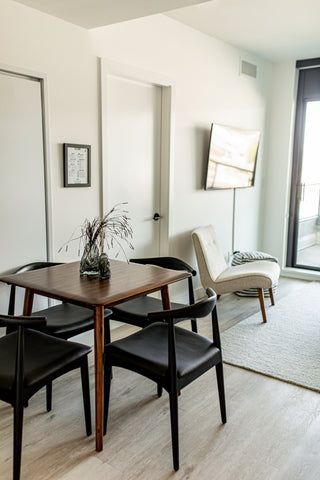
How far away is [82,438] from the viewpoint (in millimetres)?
2234

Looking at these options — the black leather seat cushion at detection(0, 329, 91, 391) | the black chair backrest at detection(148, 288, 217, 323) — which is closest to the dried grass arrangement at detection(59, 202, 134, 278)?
the black leather seat cushion at detection(0, 329, 91, 391)

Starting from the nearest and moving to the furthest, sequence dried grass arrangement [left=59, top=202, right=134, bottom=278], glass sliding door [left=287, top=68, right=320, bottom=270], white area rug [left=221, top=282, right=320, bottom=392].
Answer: white area rug [left=221, top=282, right=320, bottom=392], dried grass arrangement [left=59, top=202, right=134, bottom=278], glass sliding door [left=287, top=68, right=320, bottom=270]

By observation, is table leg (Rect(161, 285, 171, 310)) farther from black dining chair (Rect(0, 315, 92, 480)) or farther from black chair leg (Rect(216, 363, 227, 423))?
black dining chair (Rect(0, 315, 92, 480))

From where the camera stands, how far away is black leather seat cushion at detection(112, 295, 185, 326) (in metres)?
2.69

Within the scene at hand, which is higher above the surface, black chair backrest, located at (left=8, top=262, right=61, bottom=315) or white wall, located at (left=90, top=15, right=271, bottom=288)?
white wall, located at (left=90, top=15, right=271, bottom=288)

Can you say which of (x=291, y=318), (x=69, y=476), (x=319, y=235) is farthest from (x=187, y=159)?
(x=69, y=476)

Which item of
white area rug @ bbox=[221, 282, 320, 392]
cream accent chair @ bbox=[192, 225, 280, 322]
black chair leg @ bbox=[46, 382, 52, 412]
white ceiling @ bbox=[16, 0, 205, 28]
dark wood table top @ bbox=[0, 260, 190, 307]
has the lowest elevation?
white area rug @ bbox=[221, 282, 320, 392]

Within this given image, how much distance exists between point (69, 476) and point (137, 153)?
8.60 feet

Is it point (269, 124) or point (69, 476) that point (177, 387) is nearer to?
point (69, 476)

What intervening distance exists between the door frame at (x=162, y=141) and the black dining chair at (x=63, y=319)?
0.94 m

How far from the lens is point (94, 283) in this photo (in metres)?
2.37

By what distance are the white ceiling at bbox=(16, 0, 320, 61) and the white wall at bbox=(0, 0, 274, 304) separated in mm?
132

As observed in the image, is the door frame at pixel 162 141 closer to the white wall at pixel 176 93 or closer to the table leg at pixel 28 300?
the white wall at pixel 176 93

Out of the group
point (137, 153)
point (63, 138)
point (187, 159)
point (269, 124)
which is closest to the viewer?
point (63, 138)
